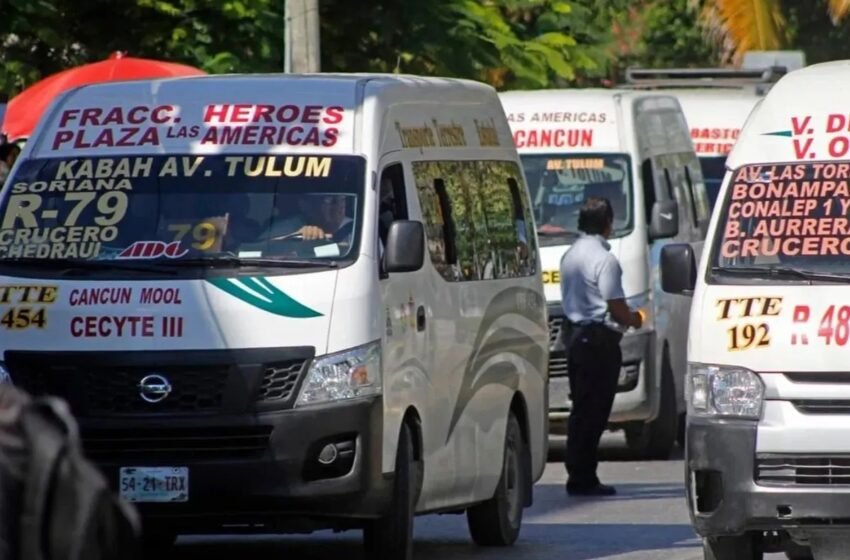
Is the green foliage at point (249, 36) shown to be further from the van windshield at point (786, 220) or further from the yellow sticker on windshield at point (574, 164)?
the van windshield at point (786, 220)

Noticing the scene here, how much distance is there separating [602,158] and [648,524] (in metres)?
4.56

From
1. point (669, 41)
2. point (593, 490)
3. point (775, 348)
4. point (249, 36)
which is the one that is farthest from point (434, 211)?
point (669, 41)

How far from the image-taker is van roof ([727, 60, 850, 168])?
9.21 m

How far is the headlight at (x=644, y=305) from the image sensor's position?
15688 millimetres

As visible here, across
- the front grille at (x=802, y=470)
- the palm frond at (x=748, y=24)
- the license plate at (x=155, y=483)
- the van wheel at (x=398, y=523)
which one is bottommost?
the van wheel at (x=398, y=523)

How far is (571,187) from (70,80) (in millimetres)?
3826

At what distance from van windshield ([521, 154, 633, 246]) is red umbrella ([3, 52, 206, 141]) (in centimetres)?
259

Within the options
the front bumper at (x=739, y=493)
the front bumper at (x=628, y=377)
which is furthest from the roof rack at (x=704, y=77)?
the front bumper at (x=739, y=493)

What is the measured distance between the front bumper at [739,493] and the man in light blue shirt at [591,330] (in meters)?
4.76

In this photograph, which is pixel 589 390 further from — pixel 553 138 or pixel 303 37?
pixel 303 37

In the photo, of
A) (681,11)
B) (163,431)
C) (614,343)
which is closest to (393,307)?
(163,431)

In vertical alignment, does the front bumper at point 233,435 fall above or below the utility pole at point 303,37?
below

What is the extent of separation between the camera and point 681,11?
4028 cm

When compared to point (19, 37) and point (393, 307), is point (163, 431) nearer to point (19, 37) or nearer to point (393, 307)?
point (393, 307)
